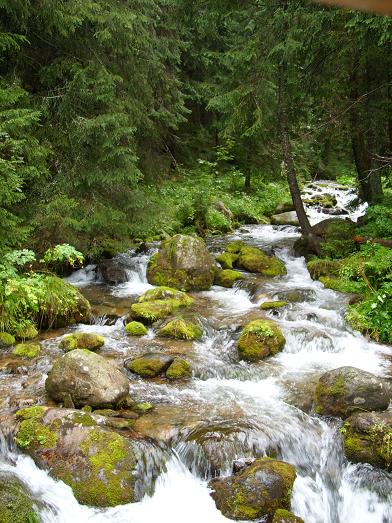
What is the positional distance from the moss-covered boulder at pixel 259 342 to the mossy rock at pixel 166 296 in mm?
2423

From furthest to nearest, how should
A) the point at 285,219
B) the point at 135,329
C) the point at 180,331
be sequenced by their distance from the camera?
1. the point at 285,219
2. the point at 135,329
3. the point at 180,331

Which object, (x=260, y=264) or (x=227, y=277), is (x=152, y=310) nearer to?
(x=227, y=277)

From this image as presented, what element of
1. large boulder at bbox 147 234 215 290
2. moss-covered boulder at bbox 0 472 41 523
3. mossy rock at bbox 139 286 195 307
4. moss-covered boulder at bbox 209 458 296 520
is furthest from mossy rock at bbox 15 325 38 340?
moss-covered boulder at bbox 209 458 296 520

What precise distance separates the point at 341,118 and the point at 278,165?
11.4 meters

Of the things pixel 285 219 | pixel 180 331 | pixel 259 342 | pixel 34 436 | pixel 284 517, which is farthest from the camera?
pixel 285 219

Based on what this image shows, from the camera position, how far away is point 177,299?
35.0 ft

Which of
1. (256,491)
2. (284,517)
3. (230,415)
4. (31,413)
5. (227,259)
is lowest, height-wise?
(284,517)

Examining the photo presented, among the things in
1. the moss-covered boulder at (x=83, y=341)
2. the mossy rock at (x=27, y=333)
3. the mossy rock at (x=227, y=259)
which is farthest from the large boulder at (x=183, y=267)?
the mossy rock at (x=27, y=333)

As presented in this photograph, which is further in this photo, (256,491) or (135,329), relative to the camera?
(135,329)

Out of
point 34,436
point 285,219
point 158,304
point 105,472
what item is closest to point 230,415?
point 105,472

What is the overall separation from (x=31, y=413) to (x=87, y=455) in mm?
994

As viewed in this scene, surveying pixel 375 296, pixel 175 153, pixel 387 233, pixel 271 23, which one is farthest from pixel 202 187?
pixel 375 296

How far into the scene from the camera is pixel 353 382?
6.39 metres

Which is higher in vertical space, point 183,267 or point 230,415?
point 183,267
